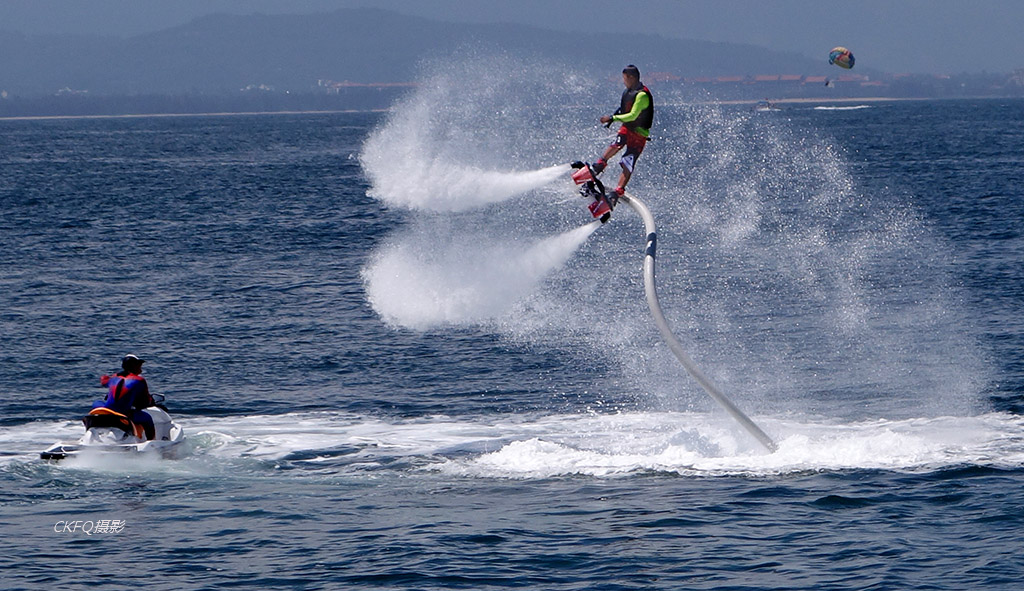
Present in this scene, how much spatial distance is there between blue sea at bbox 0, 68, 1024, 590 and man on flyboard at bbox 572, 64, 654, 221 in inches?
46.0

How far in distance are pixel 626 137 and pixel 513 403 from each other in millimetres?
9217

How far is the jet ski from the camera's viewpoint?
2425 centimetres

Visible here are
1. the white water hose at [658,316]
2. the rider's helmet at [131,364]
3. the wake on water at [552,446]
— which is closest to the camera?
the white water hose at [658,316]

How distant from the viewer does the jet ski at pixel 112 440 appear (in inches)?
955

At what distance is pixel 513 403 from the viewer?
29.7m

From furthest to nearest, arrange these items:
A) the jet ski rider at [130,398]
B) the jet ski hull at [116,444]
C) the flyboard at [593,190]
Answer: the jet ski rider at [130,398]
the jet ski hull at [116,444]
the flyboard at [593,190]

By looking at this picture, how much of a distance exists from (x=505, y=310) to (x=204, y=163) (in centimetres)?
10131

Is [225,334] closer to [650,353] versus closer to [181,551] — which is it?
[650,353]

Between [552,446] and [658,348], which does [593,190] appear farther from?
[658,348]

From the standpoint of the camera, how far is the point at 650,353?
36500 mm

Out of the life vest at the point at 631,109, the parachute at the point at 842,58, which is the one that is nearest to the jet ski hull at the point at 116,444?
the life vest at the point at 631,109

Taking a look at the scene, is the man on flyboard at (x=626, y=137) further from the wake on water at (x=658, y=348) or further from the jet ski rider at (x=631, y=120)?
the wake on water at (x=658, y=348)

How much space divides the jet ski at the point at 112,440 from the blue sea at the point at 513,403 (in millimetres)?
337

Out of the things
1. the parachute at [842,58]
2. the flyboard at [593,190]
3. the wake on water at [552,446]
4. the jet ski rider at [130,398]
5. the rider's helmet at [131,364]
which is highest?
the parachute at [842,58]
